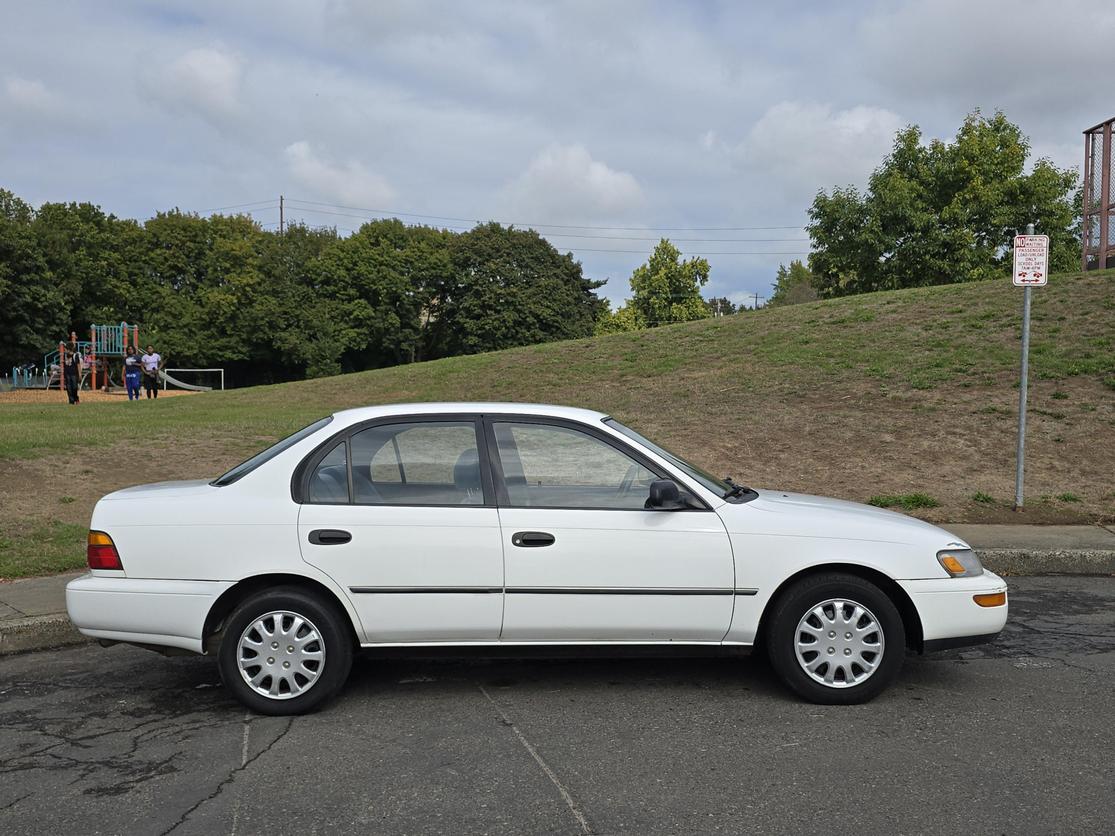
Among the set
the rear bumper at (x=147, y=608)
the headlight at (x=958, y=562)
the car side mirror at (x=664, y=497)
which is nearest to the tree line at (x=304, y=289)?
the rear bumper at (x=147, y=608)

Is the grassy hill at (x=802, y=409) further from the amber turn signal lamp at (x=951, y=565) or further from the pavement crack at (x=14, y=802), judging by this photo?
the amber turn signal lamp at (x=951, y=565)

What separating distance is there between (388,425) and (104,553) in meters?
1.51

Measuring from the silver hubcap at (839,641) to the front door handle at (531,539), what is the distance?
1298 millimetres

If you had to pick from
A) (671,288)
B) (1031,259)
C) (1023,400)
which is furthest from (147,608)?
(671,288)

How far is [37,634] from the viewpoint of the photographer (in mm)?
5891

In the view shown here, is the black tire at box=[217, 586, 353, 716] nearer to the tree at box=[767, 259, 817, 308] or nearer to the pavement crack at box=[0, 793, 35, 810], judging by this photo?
the pavement crack at box=[0, 793, 35, 810]


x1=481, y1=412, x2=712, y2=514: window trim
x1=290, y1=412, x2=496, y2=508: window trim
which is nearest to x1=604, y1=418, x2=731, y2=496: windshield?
x1=481, y1=412, x2=712, y2=514: window trim

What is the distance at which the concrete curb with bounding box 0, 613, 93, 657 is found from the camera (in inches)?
228

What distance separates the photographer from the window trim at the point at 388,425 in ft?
15.3

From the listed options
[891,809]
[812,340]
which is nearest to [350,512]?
[891,809]

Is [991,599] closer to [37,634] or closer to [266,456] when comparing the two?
[266,456]

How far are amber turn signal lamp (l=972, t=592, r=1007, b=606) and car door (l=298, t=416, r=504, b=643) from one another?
2.39 metres

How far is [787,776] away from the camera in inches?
149

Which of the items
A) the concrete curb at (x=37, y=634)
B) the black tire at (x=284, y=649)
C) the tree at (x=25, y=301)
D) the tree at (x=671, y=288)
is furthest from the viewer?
the tree at (x=671, y=288)
